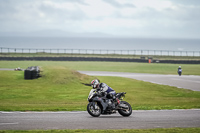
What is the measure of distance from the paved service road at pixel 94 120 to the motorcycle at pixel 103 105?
254 millimetres

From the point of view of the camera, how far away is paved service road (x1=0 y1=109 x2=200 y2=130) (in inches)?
482

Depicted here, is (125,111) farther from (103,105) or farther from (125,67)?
(125,67)

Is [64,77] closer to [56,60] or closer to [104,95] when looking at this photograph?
[104,95]

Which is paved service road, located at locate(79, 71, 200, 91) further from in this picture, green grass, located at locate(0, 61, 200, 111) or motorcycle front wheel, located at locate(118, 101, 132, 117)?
motorcycle front wheel, located at locate(118, 101, 132, 117)

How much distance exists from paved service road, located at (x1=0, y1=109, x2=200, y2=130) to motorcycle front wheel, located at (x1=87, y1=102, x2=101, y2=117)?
0.67ft

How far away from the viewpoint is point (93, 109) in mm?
14211

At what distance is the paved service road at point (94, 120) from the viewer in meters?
12.2

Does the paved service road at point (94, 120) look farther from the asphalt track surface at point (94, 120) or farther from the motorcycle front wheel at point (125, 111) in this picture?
the motorcycle front wheel at point (125, 111)

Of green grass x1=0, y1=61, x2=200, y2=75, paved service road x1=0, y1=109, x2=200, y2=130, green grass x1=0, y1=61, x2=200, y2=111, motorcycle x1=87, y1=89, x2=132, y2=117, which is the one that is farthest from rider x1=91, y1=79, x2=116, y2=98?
green grass x1=0, y1=61, x2=200, y2=75

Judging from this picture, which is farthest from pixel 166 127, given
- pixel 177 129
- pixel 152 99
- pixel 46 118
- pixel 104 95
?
pixel 152 99

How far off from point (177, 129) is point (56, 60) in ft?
209

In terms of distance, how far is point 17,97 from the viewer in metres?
23.0

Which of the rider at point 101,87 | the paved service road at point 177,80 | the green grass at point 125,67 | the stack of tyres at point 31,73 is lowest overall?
the paved service road at point 177,80

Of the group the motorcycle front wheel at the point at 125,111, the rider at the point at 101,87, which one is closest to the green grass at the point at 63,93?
the motorcycle front wheel at the point at 125,111
